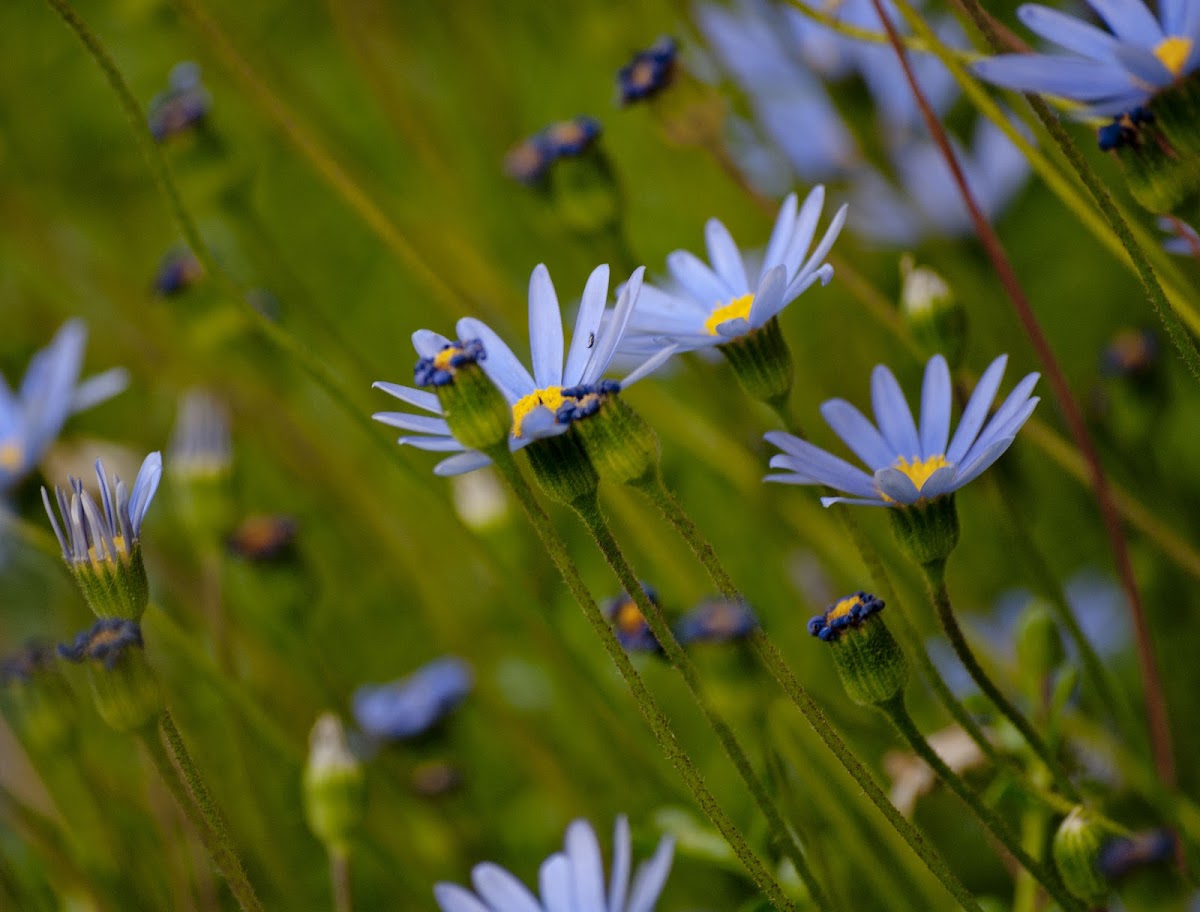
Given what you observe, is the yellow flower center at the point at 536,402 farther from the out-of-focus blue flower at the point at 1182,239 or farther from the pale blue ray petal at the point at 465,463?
the out-of-focus blue flower at the point at 1182,239

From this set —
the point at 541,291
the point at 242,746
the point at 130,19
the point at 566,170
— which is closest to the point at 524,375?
the point at 541,291

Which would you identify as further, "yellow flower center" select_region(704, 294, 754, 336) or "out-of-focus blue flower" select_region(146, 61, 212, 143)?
"out-of-focus blue flower" select_region(146, 61, 212, 143)

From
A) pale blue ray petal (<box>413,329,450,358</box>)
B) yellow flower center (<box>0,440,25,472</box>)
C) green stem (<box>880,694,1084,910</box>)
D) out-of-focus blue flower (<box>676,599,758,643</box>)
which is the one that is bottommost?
green stem (<box>880,694,1084,910</box>)

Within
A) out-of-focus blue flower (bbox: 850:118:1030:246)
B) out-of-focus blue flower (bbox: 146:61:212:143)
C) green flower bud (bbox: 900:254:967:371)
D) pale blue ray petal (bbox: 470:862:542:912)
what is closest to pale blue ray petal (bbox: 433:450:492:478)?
pale blue ray petal (bbox: 470:862:542:912)

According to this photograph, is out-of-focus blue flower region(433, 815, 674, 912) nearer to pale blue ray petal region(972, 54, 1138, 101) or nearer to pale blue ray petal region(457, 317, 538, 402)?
pale blue ray petal region(457, 317, 538, 402)

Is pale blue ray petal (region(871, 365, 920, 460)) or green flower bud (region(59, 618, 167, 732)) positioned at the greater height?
green flower bud (region(59, 618, 167, 732))

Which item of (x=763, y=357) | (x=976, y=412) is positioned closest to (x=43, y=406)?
(x=763, y=357)

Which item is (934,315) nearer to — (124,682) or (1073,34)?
(1073,34)

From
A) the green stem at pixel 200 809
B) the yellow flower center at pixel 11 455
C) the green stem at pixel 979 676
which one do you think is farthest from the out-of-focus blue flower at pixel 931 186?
the green stem at pixel 200 809
